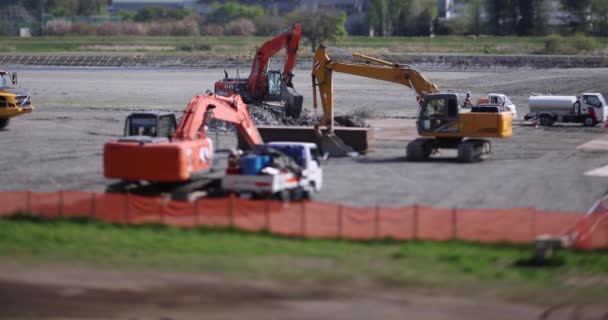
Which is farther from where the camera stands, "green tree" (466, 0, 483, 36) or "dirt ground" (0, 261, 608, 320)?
"green tree" (466, 0, 483, 36)

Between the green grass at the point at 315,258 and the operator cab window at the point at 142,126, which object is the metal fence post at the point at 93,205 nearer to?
the green grass at the point at 315,258

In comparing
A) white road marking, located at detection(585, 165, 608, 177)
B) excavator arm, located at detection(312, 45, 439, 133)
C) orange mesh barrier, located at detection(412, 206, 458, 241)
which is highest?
excavator arm, located at detection(312, 45, 439, 133)

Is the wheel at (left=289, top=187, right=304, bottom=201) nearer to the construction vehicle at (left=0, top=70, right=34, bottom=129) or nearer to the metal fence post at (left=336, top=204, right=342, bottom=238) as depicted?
the metal fence post at (left=336, top=204, right=342, bottom=238)

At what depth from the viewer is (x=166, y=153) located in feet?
90.0

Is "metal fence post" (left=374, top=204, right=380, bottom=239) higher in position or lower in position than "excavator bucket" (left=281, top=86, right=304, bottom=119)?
lower

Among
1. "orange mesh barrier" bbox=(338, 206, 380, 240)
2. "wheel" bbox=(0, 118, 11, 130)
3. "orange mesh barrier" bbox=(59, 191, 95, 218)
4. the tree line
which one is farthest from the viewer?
the tree line

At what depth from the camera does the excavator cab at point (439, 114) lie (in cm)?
3816

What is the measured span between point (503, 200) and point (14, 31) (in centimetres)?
14987

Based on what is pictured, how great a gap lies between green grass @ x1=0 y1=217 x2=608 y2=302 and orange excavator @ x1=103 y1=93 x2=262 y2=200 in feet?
10.4

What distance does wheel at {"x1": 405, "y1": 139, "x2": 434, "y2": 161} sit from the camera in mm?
37959

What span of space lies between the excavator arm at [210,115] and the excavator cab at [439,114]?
7.35m

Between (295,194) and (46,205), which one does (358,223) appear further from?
(46,205)

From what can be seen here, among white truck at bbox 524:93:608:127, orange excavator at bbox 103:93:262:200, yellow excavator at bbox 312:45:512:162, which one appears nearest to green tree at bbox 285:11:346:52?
white truck at bbox 524:93:608:127

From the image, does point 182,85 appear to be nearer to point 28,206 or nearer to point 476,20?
point 28,206
